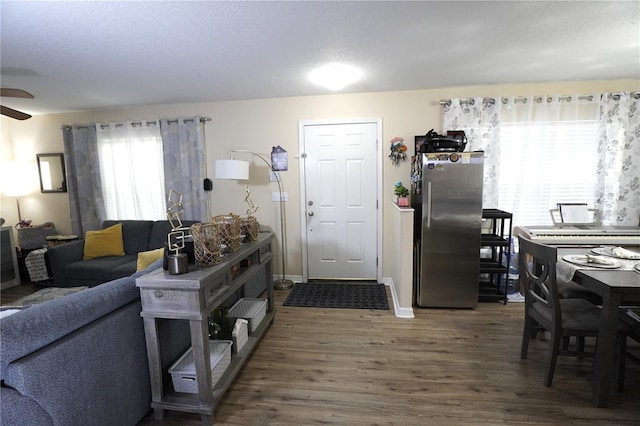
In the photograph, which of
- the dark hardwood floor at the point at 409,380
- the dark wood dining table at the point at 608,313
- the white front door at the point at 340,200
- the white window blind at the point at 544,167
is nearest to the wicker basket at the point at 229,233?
the dark hardwood floor at the point at 409,380

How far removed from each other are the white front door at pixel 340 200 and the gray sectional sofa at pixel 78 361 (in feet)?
7.31

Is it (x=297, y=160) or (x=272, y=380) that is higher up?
(x=297, y=160)

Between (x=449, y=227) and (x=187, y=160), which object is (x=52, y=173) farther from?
(x=449, y=227)

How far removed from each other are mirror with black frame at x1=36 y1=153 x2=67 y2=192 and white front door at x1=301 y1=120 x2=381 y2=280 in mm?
3536

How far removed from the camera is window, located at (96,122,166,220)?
12.3ft

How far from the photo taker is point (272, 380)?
190 cm

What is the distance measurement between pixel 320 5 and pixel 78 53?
195 cm

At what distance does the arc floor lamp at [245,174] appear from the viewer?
3.05 m

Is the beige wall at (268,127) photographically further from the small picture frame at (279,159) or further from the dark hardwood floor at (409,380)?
the dark hardwood floor at (409,380)

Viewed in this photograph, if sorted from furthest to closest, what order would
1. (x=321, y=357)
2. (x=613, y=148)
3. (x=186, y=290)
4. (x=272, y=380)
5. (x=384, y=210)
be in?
(x=384, y=210) < (x=613, y=148) < (x=321, y=357) < (x=272, y=380) < (x=186, y=290)

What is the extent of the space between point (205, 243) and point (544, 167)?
3.61 m

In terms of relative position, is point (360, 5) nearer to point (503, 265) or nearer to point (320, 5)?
point (320, 5)

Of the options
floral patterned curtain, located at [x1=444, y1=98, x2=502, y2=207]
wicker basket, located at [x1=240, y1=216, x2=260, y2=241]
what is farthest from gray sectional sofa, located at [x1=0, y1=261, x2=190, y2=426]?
floral patterned curtain, located at [x1=444, y1=98, x2=502, y2=207]

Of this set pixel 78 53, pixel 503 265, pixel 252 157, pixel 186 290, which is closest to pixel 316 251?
pixel 252 157
